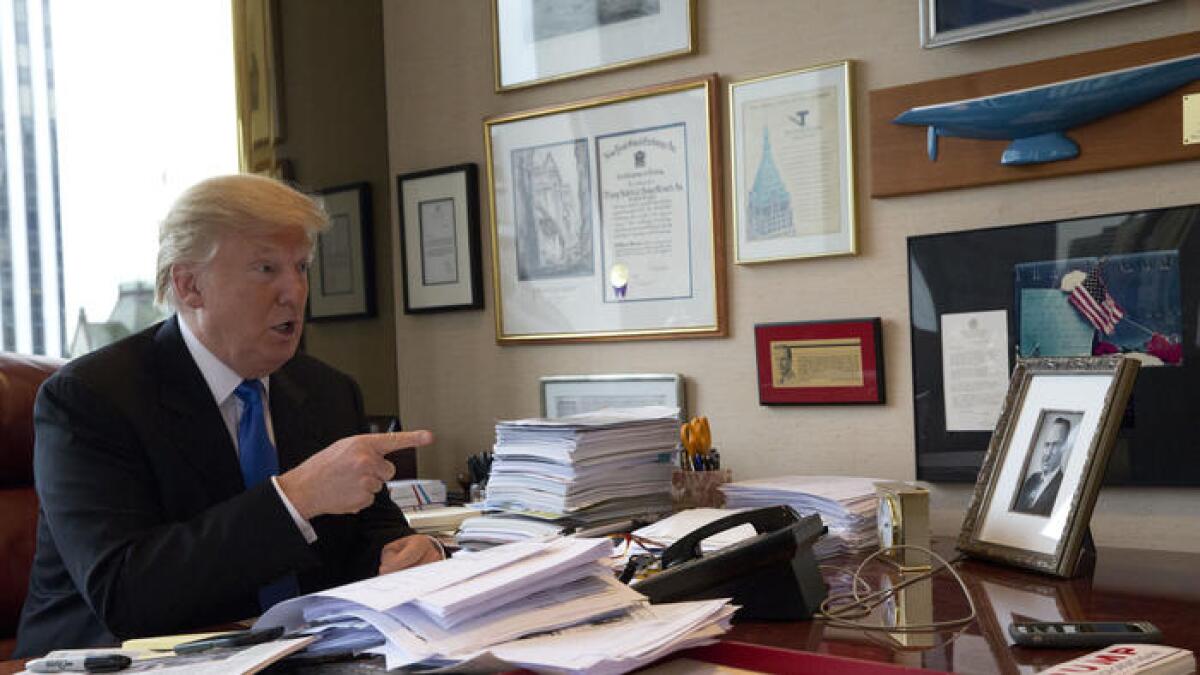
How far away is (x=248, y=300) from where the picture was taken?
188 cm

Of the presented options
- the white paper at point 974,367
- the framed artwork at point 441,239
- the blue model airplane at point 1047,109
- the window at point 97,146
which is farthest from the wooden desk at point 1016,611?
the window at point 97,146

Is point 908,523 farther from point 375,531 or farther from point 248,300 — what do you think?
point 248,300

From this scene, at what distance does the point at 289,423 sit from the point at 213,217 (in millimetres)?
377

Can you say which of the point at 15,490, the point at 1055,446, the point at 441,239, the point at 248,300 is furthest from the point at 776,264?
the point at 15,490

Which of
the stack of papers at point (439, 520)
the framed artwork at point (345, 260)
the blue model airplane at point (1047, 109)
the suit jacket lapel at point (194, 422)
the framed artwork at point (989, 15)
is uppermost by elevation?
the framed artwork at point (989, 15)

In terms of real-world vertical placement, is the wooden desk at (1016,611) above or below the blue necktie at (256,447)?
below

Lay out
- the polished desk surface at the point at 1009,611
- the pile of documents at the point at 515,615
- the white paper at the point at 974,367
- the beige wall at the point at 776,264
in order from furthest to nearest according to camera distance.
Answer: the white paper at the point at 974,367 → the beige wall at the point at 776,264 → the polished desk surface at the point at 1009,611 → the pile of documents at the point at 515,615

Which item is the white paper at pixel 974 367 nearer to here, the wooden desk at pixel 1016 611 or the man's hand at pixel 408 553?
the wooden desk at pixel 1016 611

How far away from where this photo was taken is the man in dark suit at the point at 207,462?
1537 mm

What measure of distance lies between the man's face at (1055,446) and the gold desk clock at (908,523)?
0.18 m

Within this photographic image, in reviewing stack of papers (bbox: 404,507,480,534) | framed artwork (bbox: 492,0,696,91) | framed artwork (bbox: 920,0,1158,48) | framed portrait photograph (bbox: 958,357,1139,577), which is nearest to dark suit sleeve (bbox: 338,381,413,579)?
stack of papers (bbox: 404,507,480,534)

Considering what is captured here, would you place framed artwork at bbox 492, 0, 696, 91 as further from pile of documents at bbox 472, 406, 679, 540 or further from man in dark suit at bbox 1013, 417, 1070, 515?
man in dark suit at bbox 1013, 417, 1070, 515

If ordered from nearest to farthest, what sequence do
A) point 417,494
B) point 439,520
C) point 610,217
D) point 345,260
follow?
1. point 439,520
2. point 417,494
3. point 610,217
4. point 345,260

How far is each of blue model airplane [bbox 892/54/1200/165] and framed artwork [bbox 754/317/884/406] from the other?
0.39 m
